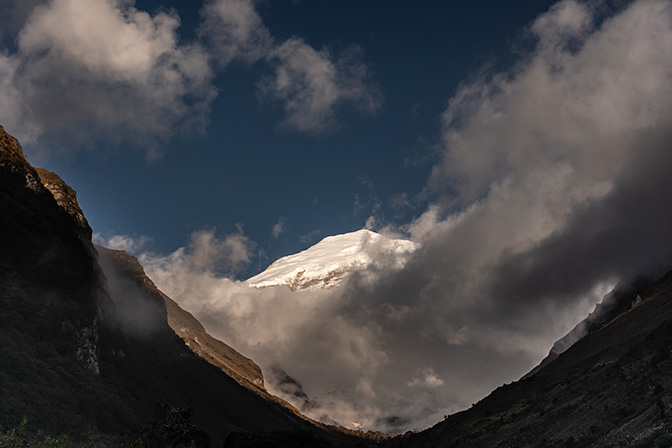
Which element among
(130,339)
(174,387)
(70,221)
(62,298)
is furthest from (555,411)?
(70,221)

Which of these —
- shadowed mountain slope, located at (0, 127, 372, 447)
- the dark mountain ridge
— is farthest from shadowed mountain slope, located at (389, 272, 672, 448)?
shadowed mountain slope, located at (0, 127, 372, 447)

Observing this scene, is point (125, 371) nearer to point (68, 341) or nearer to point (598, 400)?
point (68, 341)

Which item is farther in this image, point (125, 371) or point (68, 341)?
point (125, 371)

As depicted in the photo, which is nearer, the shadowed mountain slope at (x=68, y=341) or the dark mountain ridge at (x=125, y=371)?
the dark mountain ridge at (x=125, y=371)

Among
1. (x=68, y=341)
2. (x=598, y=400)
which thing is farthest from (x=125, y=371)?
(x=598, y=400)

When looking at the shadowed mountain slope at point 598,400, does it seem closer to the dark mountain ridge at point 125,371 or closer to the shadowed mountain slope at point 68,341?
the dark mountain ridge at point 125,371

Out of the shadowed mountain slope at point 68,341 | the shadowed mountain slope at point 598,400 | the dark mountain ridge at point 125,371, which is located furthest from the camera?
the shadowed mountain slope at point 68,341

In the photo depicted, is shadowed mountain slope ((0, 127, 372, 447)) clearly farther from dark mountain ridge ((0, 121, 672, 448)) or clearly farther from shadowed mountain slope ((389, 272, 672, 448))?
shadowed mountain slope ((389, 272, 672, 448))

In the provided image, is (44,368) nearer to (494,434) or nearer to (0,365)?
(0,365)

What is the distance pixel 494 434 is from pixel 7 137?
111 m

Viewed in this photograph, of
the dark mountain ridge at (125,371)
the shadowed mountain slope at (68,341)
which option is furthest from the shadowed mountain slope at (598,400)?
the shadowed mountain slope at (68,341)

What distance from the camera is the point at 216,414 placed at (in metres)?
117

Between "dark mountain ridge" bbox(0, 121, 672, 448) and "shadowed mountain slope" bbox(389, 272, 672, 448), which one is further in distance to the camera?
"dark mountain ridge" bbox(0, 121, 672, 448)

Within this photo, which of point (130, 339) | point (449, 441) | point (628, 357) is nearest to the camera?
point (628, 357)
